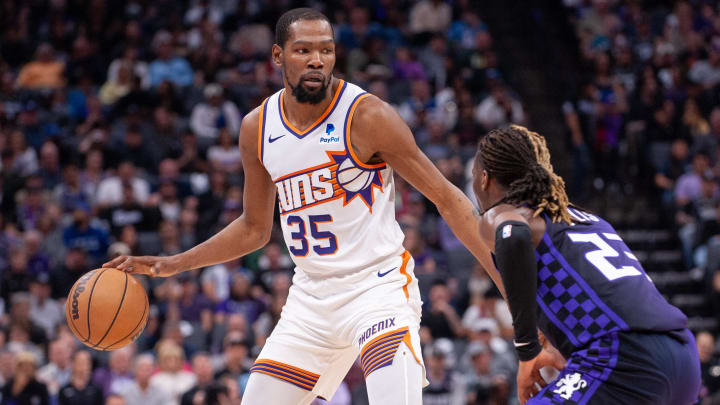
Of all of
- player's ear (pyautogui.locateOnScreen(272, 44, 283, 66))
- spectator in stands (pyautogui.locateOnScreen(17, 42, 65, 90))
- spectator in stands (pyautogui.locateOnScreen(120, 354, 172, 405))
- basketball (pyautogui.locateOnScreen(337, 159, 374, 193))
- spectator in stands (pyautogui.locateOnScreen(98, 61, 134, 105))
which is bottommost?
spectator in stands (pyautogui.locateOnScreen(120, 354, 172, 405))

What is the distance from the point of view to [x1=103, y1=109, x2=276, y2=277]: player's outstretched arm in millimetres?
4996

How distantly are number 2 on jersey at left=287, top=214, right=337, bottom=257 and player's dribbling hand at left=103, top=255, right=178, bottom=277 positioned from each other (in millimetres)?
777

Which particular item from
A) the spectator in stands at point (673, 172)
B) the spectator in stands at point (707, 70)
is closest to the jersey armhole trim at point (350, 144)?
the spectator in stands at point (673, 172)

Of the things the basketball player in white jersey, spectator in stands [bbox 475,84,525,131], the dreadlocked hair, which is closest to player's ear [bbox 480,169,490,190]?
the dreadlocked hair

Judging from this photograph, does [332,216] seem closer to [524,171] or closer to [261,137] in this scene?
[261,137]

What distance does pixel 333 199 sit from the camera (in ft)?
15.3

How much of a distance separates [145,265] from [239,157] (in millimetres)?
8175

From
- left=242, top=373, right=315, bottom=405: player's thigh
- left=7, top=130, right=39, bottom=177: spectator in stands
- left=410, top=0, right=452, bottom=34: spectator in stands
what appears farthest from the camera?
left=410, top=0, right=452, bottom=34: spectator in stands

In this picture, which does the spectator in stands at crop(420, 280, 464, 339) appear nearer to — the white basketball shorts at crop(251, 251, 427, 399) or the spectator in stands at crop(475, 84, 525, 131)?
the spectator in stands at crop(475, 84, 525, 131)

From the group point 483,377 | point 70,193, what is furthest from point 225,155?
point 483,377

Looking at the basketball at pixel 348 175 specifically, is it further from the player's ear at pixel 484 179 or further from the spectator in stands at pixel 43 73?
the spectator in stands at pixel 43 73

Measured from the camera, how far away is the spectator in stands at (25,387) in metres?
9.73

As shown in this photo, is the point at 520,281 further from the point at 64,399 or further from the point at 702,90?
the point at 702,90

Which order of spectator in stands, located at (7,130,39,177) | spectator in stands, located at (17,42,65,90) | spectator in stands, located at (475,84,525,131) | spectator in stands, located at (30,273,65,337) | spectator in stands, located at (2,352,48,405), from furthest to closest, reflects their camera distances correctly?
spectator in stands, located at (17,42,65,90) < spectator in stands, located at (475,84,525,131) < spectator in stands, located at (7,130,39,177) < spectator in stands, located at (30,273,65,337) < spectator in stands, located at (2,352,48,405)
